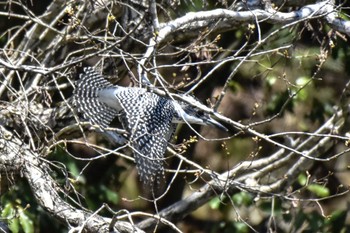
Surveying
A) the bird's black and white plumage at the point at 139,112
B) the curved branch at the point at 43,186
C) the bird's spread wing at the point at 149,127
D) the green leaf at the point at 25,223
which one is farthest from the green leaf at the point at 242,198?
the curved branch at the point at 43,186

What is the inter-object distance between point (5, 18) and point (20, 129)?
5.88 ft

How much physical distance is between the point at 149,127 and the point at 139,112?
0.12 m

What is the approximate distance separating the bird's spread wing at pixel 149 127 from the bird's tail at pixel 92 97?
0.12 metres

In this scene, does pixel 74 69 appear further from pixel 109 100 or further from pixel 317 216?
pixel 317 216

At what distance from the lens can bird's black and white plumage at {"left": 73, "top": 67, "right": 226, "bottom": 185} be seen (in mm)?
4797

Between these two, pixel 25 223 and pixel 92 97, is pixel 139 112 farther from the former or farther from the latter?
pixel 25 223

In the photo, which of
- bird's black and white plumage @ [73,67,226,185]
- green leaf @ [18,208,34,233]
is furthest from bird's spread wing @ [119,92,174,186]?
green leaf @ [18,208,34,233]

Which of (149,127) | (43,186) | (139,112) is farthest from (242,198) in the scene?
(43,186)

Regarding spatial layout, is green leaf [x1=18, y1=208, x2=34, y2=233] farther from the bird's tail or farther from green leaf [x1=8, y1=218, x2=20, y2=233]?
the bird's tail

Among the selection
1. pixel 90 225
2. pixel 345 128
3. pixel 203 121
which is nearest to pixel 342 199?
Result: pixel 345 128

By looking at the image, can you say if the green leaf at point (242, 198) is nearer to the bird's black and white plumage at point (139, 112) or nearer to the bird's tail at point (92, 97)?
the bird's black and white plumage at point (139, 112)

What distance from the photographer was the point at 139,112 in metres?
4.93

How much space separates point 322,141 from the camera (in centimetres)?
579

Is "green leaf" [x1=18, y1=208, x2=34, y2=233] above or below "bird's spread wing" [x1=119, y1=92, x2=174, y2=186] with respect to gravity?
below
